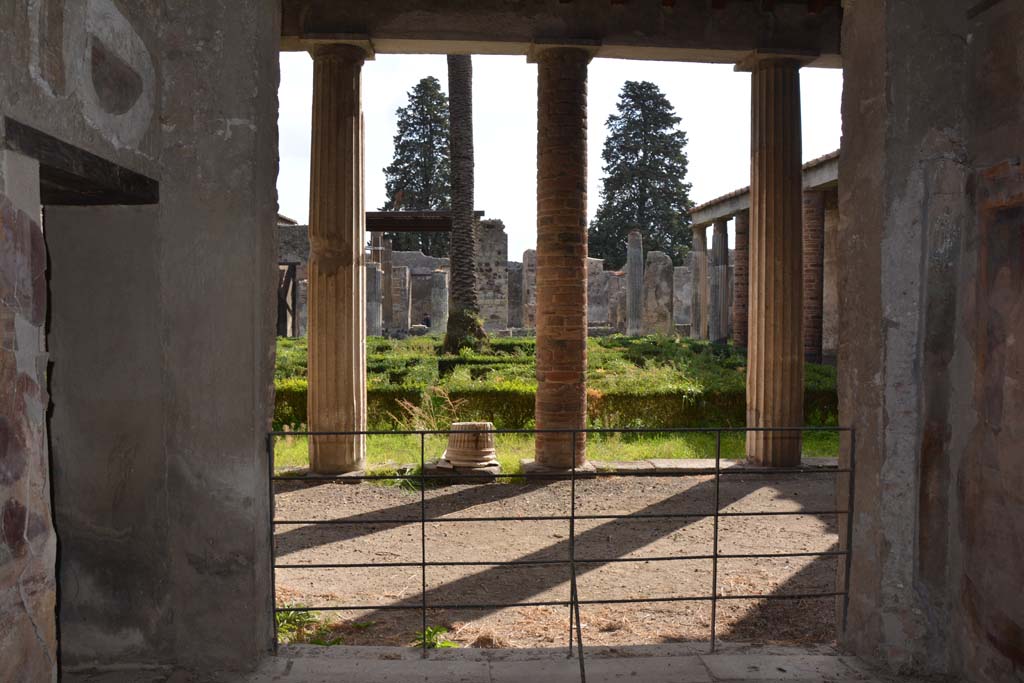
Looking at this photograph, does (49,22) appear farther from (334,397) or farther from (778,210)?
(778,210)

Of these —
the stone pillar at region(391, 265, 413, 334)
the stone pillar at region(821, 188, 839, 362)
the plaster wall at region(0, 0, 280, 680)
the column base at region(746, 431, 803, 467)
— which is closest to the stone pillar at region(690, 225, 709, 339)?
the stone pillar at region(821, 188, 839, 362)

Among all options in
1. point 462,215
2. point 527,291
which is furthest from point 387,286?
point 462,215

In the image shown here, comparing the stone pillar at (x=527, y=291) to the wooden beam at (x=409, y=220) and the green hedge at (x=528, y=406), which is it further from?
the green hedge at (x=528, y=406)

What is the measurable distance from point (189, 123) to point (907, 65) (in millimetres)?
2643

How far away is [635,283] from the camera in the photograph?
22.6 m

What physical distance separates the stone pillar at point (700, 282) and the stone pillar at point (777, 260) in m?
12.3

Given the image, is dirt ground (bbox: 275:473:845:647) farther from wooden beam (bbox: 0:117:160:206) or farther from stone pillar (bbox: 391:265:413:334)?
stone pillar (bbox: 391:265:413:334)

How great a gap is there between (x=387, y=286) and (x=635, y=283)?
26.5 feet

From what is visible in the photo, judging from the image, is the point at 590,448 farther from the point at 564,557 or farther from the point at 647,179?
the point at 647,179

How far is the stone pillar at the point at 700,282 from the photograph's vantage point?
20.2m

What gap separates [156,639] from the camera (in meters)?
2.79

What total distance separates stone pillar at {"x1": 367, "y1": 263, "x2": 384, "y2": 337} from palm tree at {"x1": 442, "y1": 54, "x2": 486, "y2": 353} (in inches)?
312

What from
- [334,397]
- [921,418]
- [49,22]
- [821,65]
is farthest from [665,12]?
[49,22]

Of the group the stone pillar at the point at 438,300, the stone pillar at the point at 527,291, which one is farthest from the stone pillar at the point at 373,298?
the stone pillar at the point at 527,291
